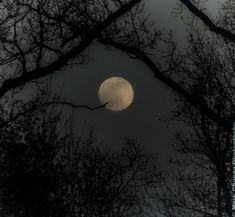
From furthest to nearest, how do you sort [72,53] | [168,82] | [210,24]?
[72,53] → [210,24] → [168,82]

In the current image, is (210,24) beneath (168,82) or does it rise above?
above

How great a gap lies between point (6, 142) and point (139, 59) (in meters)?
8.48

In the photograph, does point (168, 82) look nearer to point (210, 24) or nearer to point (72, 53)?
point (210, 24)

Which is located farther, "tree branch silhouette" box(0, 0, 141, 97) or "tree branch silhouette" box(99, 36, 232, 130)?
"tree branch silhouette" box(0, 0, 141, 97)

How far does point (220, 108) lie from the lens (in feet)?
43.3

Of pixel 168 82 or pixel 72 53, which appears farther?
pixel 72 53

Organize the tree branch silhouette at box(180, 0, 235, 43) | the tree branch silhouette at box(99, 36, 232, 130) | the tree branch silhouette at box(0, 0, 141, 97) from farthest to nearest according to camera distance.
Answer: the tree branch silhouette at box(0, 0, 141, 97) < the tree branch silhouette at box(180, 0, 235, 43) < the tree branch silhouette at box(99, 36, 232, 130)

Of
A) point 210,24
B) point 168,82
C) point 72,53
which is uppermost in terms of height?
point 210,24

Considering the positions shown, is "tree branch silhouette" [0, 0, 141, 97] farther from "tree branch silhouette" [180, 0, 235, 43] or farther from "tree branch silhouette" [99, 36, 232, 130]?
"tree branch silhouette" [180, 0, 235, 43]

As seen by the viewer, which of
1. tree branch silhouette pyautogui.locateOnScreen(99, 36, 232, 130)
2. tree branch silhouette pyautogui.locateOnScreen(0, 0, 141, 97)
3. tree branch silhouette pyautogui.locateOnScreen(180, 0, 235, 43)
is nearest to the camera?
tree branch silhouette pyautogui.locateOnScreen(99, 36, 232, 130)

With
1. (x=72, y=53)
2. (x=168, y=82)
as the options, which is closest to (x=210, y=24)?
(x=168, y=82)

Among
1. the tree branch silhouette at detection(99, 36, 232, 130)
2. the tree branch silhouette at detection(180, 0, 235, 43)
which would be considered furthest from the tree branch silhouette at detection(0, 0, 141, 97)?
the tree branch silhouette at detection(180, 0, 235, 43)

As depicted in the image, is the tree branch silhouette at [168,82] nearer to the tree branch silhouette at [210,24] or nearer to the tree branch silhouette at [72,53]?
the tree branch silhouette at [72,53]

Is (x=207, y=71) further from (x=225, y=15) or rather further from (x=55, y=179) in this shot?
(x=55, y=179)
